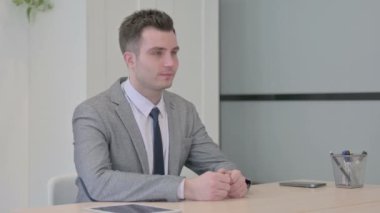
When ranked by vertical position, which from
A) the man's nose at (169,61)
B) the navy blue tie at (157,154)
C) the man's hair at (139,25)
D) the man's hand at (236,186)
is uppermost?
the man's hair at (139,25)

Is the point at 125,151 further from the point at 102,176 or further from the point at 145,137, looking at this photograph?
the point at 102,176

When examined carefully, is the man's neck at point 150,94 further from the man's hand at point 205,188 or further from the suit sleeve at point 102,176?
the man's hand at point 205,188

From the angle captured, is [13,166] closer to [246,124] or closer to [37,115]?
[37,115]

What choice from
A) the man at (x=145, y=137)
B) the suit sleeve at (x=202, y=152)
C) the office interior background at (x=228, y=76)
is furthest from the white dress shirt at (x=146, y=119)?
the office interior background at (x=228, y=76)

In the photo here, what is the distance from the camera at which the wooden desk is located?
171 cm

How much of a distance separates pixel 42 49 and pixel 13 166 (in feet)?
1.92

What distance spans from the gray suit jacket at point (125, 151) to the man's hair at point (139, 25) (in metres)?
0.15

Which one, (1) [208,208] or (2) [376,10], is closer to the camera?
(1) [208,208]

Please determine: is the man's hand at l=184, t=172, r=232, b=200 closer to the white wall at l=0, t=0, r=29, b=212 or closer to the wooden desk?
the wooden desk

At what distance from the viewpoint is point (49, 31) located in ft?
10.2

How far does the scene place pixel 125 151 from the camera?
213cm

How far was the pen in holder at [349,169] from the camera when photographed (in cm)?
232

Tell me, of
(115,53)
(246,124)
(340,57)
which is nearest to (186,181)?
(115,53)

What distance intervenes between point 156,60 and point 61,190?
552 mm
